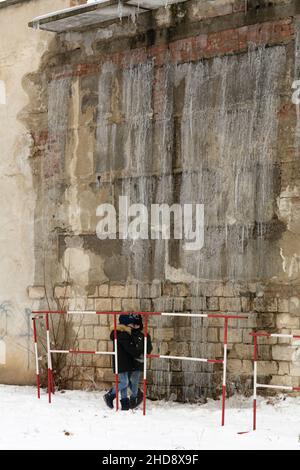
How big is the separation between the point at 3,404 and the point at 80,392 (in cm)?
119

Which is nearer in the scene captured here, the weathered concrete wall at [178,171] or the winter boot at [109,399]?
the weathered concrete wall at [178,171]

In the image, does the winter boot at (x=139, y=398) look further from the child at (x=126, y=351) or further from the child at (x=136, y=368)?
the child at (x=126, y=351)

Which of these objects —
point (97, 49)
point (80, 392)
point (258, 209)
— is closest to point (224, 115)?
point (258, 209)

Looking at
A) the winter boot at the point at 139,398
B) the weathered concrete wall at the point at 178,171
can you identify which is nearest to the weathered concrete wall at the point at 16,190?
the weathered concrete wall at the point at 178,171

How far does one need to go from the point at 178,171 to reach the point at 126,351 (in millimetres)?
2471

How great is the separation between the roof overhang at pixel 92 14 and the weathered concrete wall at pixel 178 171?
0.16 m

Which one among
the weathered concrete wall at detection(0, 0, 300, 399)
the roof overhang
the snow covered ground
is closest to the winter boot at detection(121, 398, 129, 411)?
the snow covered ground

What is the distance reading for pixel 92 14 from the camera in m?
10.5

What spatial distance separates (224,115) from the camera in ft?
32.0

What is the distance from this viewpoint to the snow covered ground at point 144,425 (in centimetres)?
771

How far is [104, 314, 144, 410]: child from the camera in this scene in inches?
371

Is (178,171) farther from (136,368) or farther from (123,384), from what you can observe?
(123,384)

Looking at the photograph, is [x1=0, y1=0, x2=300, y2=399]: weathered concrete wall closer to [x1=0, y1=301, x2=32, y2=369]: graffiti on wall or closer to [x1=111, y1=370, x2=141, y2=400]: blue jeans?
[x1=0, y1=301, x2=32, y2=369]: graffiti on wall

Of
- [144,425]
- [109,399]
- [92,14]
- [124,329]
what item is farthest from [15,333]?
[92,14]
